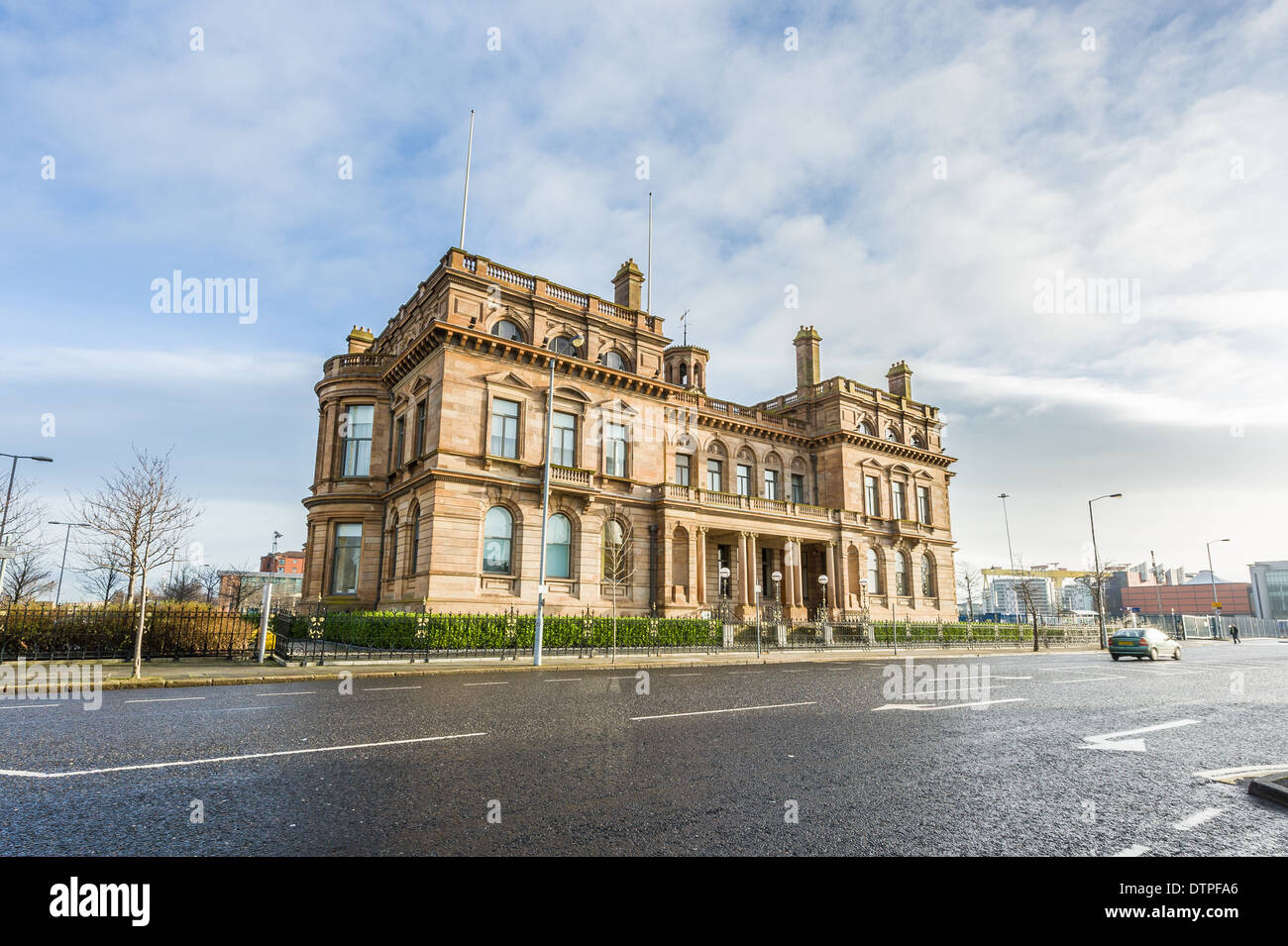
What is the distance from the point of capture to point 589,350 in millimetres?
31938

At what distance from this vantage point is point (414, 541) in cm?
2822

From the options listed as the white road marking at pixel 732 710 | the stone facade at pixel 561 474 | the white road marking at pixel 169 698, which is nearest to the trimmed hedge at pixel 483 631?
the stone facade at pixel 561 474

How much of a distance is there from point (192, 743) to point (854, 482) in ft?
132

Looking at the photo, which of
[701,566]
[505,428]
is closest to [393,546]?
[505,428]

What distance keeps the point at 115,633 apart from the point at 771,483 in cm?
3362

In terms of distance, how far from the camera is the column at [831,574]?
3931cm

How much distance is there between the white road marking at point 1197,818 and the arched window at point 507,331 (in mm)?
27438

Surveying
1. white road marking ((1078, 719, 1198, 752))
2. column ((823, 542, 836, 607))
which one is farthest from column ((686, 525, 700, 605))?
A: white road marking ((1078, 719, 1198, 752))

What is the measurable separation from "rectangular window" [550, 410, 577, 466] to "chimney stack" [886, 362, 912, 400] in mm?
27897

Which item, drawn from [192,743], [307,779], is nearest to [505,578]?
[192,743]

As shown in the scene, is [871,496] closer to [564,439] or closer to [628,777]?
[564,439]

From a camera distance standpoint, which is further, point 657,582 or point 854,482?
point 854,482
